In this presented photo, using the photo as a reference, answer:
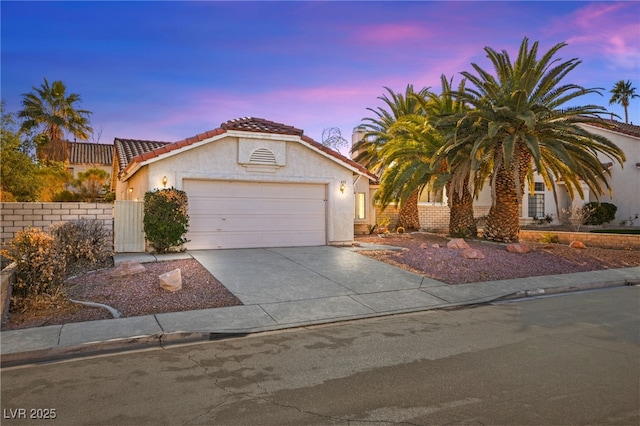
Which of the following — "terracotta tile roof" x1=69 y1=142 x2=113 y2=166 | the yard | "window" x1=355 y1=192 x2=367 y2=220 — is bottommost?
the yard

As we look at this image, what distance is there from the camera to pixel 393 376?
4.77 metres

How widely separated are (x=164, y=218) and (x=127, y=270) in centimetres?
323

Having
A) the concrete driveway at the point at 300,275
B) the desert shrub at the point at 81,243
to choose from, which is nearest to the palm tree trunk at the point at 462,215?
the concrete driveway at the point at 300,275

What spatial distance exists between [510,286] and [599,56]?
33.4 ft

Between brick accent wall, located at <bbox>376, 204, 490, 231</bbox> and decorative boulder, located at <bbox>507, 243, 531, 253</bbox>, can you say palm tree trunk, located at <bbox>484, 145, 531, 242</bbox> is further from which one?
brick accent wall, located at <bbox>376, 204, 490, 231</bbox>

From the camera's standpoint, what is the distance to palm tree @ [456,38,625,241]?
14656mm

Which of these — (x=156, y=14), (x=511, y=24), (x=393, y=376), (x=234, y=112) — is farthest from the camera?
(x=234, y=112)

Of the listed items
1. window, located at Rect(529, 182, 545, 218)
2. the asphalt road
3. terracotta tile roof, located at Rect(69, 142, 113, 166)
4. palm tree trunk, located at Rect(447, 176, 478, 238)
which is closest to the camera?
the asphalt road

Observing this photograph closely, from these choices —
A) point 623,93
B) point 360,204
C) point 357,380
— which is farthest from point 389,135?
point 623,93

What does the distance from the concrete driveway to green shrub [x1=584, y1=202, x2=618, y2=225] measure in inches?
766

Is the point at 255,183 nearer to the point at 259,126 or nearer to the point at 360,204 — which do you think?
the point at 259,126

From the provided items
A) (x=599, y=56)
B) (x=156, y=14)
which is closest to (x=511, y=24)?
(x=599, y=56)

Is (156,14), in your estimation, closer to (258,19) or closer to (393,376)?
(258,19)

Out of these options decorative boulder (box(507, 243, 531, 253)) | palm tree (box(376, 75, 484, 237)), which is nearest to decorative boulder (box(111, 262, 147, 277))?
palm tree (box(376, 75, 484, 237))
